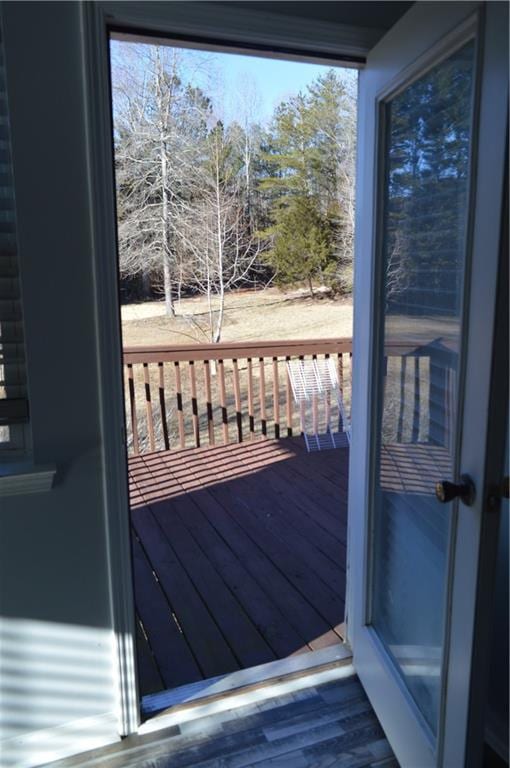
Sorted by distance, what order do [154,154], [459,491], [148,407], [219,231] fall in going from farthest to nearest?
1. [219,231]
2. [154,154]
3. [148,407]
4. [459,491]

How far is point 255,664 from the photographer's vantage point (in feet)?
6.79

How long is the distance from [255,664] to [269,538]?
1.01 meters

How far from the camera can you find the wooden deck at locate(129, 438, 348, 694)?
2.18 metres

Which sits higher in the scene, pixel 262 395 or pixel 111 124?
pixel 111 124

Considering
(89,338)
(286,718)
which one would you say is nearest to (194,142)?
(89,338)

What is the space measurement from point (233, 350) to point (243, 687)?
9.06 feet

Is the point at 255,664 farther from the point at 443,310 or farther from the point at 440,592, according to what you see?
the point at 443,310

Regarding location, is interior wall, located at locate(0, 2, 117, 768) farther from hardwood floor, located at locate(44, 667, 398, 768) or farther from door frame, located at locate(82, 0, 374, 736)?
hardwood floor, located at locate(44, 667, 398, 768)

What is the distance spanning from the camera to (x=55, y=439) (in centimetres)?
155

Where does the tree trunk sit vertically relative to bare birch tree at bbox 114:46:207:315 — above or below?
below

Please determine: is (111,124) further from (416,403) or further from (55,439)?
(416,403)

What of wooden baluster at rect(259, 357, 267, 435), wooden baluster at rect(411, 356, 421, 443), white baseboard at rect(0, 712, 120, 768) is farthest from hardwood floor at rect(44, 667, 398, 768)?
wooden baluster at rect(259, 357, 267, 435)

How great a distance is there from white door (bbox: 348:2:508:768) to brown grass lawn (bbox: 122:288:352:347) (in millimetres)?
7518

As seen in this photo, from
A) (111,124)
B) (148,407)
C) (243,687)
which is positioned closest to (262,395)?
(148,407)
